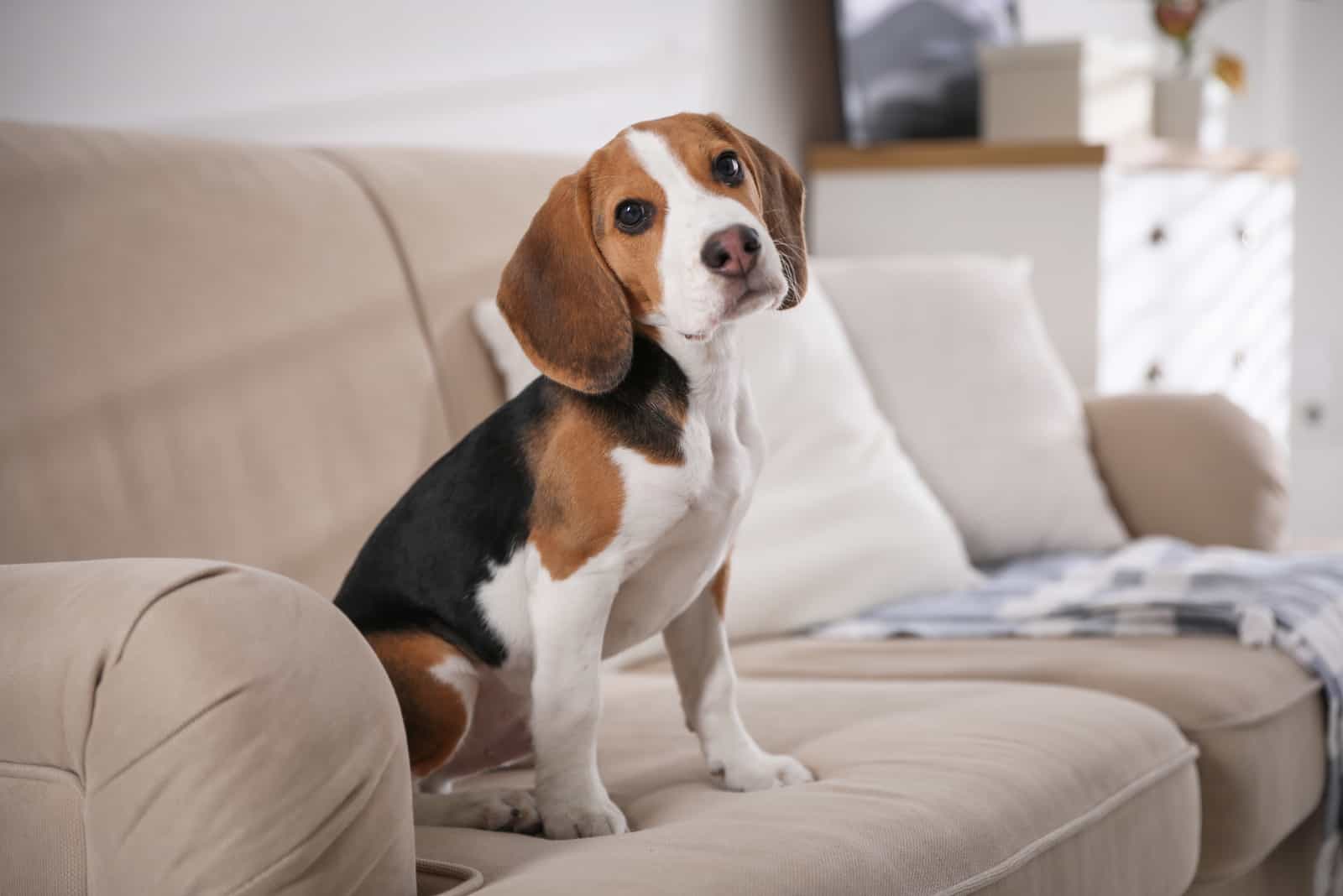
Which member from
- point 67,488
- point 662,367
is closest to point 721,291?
point 662,367

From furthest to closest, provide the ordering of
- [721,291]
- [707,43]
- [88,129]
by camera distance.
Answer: [707,43]
[88,129]
[721,291]

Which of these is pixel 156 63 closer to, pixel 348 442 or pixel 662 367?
pixel 348 442

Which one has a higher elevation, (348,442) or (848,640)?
(348,442)

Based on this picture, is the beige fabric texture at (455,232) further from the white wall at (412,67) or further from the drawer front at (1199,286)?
the drawer front at (1199,286)

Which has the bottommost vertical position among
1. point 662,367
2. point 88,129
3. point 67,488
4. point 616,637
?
point 616,637

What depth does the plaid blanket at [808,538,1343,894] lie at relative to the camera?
1768mm

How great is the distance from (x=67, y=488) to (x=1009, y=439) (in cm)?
146

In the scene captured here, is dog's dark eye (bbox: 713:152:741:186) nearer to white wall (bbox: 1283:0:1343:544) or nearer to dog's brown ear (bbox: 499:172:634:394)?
dog's brown ear (bbox: 499:172:634:394)

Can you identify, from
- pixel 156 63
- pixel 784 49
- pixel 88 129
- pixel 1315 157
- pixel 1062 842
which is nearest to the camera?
pixel 1062 842

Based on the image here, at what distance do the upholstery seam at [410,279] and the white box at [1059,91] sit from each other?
5.50ft

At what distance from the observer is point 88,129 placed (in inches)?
60.8

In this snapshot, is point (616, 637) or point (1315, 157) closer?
point (616, 637)

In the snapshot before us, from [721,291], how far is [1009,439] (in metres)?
1.45

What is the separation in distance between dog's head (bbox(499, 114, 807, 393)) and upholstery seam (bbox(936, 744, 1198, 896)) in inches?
17.9
